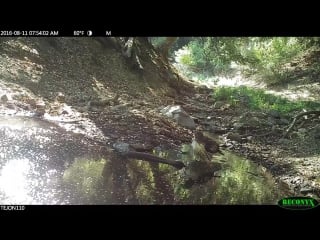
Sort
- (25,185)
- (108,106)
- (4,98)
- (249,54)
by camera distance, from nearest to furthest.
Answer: (25,185) → (4,98) → (108,106) → (249,54)

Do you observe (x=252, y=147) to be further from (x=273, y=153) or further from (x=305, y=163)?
(x=305, y=163)

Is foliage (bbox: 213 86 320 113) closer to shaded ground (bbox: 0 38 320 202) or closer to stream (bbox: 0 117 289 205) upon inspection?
shaded ground (bbox: 0 38 320 202)

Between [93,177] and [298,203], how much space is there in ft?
3.99

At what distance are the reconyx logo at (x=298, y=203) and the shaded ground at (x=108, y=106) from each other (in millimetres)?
50

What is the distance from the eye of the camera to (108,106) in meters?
2.70

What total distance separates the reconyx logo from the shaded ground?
0.05 m

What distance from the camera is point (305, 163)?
2.62 metres

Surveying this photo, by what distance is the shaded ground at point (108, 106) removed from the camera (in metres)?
2.61
